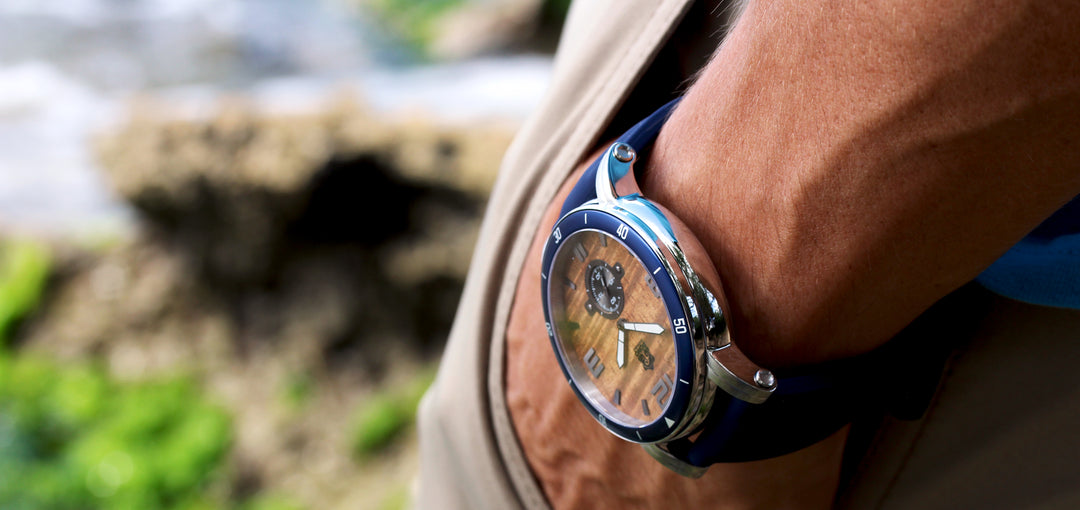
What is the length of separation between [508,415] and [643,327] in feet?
0.47

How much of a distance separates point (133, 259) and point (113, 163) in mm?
718

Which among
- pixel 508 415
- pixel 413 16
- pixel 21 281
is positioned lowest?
pixel 21 281

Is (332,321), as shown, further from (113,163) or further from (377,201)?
(113,163)

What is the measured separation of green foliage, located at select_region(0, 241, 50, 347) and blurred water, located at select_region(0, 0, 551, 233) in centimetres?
66

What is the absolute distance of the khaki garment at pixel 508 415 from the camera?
40 centimetres

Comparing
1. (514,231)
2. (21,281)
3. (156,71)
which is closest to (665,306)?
(514,231)

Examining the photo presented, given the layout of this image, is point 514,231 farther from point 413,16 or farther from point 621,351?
point 413,16

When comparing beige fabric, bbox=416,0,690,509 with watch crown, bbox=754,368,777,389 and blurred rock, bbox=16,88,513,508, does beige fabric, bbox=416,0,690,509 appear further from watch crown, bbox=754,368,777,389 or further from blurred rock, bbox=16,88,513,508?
blurred rock, bbox=16,88,513,508

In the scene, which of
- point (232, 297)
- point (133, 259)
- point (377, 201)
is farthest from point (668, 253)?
point (133, 259)

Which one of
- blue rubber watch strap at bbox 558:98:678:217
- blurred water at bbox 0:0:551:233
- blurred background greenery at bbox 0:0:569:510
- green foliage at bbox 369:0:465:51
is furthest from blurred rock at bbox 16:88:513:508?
green foliage at bbox 369:0:465:51

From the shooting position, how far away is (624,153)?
1.29 feet

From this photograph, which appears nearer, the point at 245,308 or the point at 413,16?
the point at 245,308

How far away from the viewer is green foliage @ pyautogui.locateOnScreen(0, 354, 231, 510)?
2074 millimetres

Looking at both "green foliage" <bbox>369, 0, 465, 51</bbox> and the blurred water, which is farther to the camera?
"green foliage" <bbox>369, 0, 465, 51</bbox>
